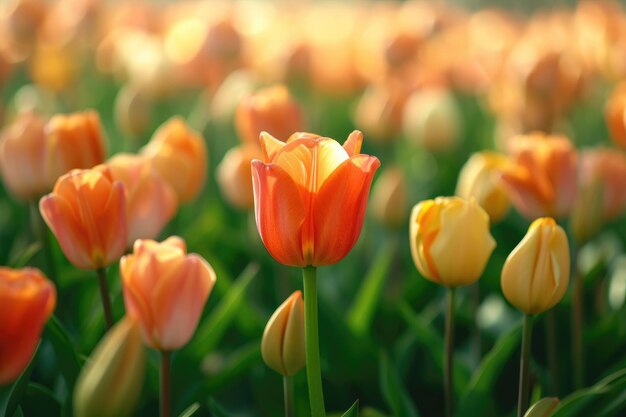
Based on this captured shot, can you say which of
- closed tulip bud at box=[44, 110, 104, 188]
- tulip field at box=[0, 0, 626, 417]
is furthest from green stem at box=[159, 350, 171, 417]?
closed tulip bud at box=[44, 110, 104, 188]

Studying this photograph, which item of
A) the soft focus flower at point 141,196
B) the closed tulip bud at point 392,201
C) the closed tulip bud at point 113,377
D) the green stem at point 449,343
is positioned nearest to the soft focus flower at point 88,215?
the soft focus flower at point 141,196

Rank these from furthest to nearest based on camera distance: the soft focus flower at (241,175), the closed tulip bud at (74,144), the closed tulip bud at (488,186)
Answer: the soft focus flower at (241,175), the closed tulip bud at (488,186), the closed tulip bud at (74,144)

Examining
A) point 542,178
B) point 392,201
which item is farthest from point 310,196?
point 392,201

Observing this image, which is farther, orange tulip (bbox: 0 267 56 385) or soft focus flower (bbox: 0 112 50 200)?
soft focus flower (bbox: 0 112 50 200)

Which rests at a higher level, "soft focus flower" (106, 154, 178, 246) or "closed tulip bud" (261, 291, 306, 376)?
"soft focus flower" (106, 154, 178, 246)

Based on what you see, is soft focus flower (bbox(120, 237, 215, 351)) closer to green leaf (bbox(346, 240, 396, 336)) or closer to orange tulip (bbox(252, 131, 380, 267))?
orange tulip (bbox(252, 131, 380, 267))

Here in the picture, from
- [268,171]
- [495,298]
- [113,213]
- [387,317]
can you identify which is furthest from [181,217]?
[268,171]

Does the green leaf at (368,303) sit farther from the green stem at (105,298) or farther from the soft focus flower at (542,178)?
the green stem at (105,298)
